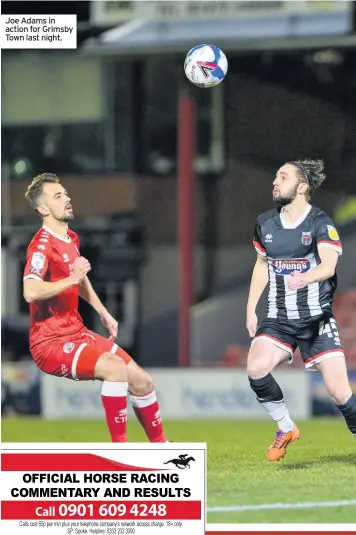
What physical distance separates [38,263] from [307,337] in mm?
1881

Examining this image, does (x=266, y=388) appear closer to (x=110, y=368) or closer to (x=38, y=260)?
(x=110, y=368)

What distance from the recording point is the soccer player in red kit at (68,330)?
7863 mm

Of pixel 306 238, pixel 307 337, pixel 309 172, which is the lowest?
pixel 307 337

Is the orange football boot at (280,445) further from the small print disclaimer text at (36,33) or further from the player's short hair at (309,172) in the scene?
the small print disclaimer text at (36,33)

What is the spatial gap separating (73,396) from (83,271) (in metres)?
7.65

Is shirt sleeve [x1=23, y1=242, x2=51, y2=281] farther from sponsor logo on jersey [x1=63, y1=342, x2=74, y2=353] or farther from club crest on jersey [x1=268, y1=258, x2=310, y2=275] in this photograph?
club crest on jersey [x1=268, y1=258, x2=310, y2=275]

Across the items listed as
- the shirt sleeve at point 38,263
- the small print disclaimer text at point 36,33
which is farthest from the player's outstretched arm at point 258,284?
the small print disclaimer text at point 36,33

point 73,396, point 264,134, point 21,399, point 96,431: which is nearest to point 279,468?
point 264,134

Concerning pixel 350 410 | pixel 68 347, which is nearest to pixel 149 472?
pixel 68 347

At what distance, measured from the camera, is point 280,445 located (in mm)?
8023

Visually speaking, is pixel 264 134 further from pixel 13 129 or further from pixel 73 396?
pixel 13 129

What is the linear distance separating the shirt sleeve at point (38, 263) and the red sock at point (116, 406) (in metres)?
0.86

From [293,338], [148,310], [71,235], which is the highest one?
[71,235]

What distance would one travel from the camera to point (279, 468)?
788cm
